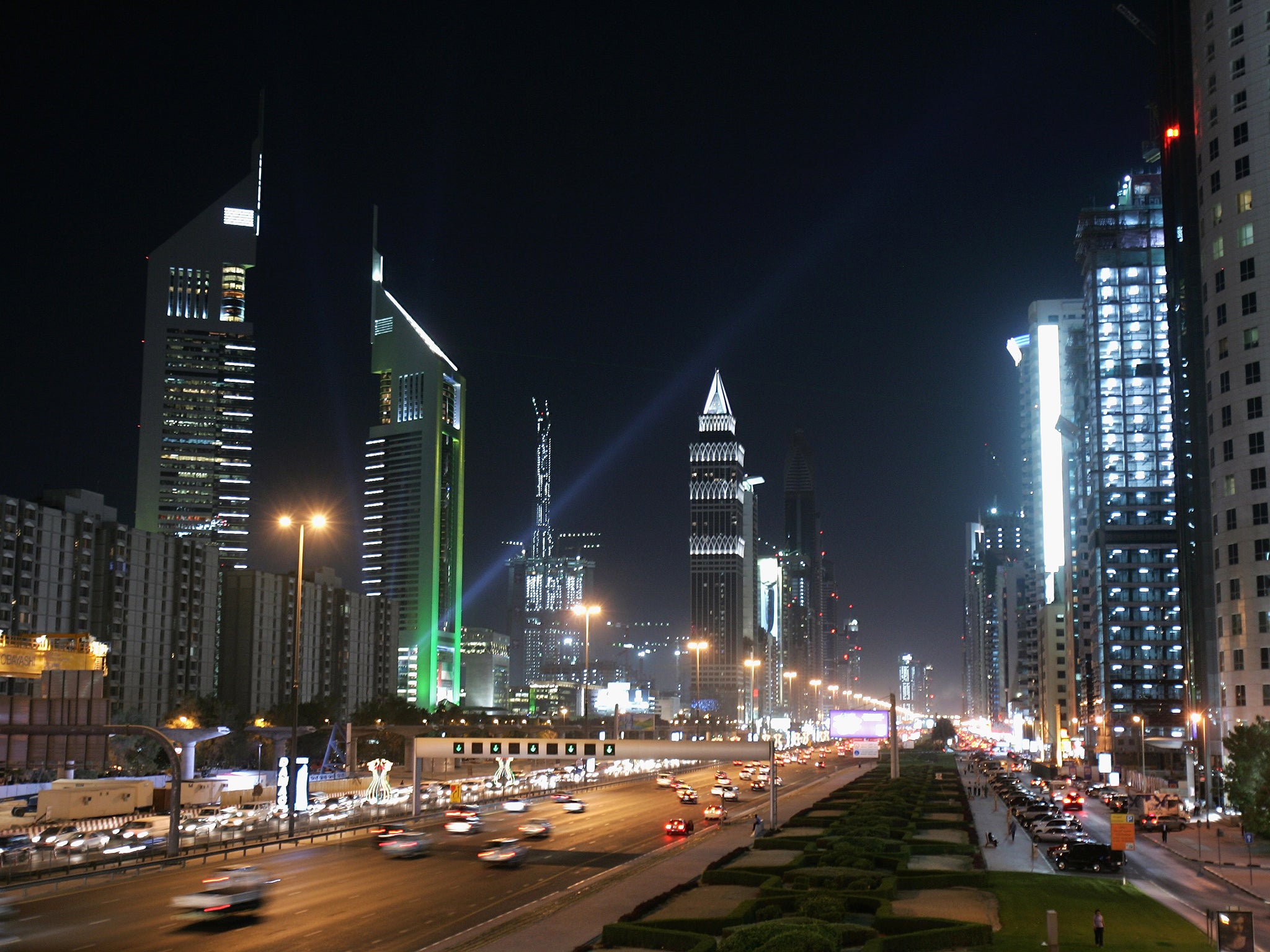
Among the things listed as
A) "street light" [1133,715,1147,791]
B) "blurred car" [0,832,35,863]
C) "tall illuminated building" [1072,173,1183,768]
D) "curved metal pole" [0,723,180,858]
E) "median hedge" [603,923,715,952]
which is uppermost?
"tall illuminated building" [1072,173,1183,768]

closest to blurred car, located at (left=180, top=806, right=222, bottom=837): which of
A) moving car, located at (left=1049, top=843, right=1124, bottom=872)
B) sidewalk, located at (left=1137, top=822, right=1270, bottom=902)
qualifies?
moving car, located at (left=1049, top=843, right=1124, bottom=872)

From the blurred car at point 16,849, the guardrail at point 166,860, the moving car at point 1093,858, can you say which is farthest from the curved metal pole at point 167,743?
the moving car at point 1093,858

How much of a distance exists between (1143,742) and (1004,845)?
2673 inches

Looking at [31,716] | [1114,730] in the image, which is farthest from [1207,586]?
[31,716]

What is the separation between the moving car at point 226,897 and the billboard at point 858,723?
405 feet

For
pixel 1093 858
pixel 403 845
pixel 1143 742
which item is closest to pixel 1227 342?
pixel 1093 858

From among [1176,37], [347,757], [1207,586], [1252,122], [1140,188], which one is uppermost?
[1140,188]

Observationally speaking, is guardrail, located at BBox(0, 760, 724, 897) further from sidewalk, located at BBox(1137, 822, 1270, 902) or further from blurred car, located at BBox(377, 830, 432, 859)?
sidewalk, located at BBox(1137, 822, 1270, 902)

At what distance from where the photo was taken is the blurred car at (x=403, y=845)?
204 ft

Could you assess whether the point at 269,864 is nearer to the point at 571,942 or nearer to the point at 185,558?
the point at 571,942

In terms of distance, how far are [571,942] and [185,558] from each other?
151292mm

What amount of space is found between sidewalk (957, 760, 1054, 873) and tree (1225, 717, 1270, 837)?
10799 mm

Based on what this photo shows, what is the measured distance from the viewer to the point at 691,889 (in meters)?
49.6

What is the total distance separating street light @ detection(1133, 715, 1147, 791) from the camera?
11450 centimetres
